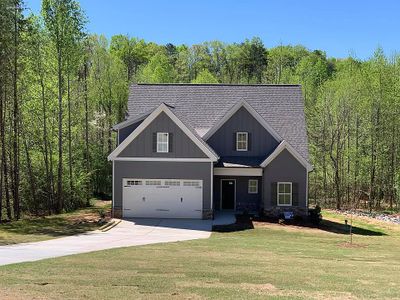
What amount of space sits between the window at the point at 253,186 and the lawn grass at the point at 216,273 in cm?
1065

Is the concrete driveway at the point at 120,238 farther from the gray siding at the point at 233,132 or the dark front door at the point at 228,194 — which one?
the gray siding at the point at 233,132

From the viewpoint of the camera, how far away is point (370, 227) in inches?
1104

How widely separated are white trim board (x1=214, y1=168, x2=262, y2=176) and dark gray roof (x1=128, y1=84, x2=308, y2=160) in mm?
2990

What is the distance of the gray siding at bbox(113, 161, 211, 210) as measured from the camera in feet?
88.5

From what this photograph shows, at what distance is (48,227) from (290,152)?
14.0 metres

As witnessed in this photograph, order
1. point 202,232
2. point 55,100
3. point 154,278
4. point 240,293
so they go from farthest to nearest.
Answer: point 55,100, point 202,232, point 154,278, point 240,293

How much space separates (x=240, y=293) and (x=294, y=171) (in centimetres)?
1894

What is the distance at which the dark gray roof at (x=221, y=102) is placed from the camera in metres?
30.7

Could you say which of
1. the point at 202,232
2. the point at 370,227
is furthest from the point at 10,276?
the point at 370,227

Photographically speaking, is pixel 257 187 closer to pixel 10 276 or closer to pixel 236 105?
pixel 236 105

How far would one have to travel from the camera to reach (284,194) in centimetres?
2831

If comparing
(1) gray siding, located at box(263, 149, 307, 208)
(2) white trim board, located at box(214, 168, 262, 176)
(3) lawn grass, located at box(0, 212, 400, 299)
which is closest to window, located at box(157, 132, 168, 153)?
(2) white trim board, located at box(214, 168, 262, 176)

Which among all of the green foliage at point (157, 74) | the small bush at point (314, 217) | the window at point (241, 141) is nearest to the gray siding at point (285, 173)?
the small bush at point (314, 217)

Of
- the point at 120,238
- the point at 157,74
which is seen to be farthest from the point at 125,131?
the point at 157,74
